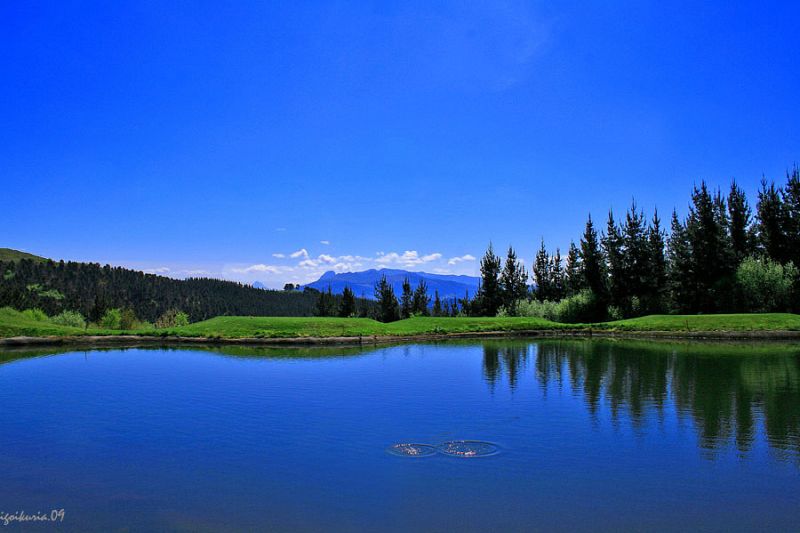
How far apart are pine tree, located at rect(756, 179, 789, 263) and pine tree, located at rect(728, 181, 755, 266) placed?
1300mm

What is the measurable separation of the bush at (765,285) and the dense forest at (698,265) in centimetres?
9

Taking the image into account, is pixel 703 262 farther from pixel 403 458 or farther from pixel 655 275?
pixel 403 458

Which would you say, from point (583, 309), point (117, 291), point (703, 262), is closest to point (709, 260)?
point (703, 262)

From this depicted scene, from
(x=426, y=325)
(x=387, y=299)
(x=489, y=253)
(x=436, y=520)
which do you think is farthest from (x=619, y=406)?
(x=387, y=299)

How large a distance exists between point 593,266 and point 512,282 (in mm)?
21875

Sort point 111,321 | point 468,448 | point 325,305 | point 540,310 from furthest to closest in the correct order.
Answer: point 325,305 → point 111,321 → point 540,310 → point 468,448

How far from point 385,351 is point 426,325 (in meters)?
18.3

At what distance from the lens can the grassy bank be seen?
47.5 meters

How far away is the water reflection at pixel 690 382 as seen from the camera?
50.7ft

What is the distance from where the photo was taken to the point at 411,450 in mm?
13383

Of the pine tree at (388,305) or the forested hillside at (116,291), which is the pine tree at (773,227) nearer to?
the pine tree at (388,305)

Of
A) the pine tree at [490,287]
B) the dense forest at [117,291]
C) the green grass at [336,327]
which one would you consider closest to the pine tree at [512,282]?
the pine tree at [490,287]

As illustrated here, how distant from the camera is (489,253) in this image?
89688 mm

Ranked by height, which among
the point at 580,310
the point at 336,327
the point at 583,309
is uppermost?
the point at 583,309
